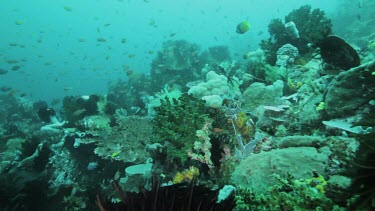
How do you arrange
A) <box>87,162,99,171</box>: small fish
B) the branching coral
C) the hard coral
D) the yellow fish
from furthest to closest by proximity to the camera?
the yellow fish → the hard coral → <box>87,162,99,171</box>: small fish → the branching coral

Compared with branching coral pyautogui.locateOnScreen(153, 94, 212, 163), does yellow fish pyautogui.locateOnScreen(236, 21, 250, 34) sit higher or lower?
higher

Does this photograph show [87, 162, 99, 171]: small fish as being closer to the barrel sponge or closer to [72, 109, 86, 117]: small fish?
the barrel sponge

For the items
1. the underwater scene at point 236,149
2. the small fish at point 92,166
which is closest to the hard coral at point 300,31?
the underwater scene at point 236,149

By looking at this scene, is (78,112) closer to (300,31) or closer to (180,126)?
(180,126)

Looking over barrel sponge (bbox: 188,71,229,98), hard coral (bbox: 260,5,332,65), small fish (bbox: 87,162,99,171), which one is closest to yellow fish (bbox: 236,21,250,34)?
hard coral (bbox: 260,5,332,65)

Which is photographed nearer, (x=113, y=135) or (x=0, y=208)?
(x=0, y=208)

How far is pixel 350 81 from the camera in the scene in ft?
15.2

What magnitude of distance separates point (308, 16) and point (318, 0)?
132 m

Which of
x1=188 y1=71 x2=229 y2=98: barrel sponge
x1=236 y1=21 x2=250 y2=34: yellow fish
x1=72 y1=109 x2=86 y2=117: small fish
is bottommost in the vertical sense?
x1=72 y1=109 x2=86 y2=117: small fish

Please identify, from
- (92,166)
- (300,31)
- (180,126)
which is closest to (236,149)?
(180,126)

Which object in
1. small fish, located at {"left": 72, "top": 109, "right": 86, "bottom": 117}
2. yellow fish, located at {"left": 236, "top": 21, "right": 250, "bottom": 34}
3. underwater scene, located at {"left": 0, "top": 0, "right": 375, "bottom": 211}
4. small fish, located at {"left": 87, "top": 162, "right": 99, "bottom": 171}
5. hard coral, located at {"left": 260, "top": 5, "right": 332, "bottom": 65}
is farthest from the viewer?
yellow fish, located at {"left": 236, "top": 21, "right": 250, "bottom": 34}

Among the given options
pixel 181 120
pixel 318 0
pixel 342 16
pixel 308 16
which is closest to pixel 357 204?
pixel 181 120

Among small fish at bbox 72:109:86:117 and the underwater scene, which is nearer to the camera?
the underwater scene

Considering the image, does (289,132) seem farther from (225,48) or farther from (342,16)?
(342,16)
